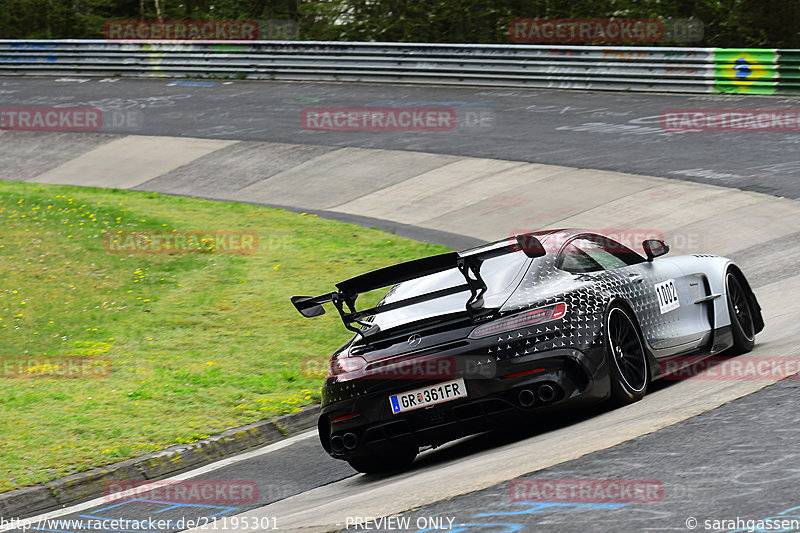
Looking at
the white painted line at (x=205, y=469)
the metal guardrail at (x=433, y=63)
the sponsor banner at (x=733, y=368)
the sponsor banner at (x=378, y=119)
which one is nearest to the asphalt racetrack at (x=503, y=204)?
the white painted line at (x=205, y=469)

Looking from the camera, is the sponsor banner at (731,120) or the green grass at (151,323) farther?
the sponsor banner at (731,120)

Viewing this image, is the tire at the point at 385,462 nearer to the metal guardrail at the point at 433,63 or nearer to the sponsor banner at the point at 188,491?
the sponsor banner at the point at 188,491

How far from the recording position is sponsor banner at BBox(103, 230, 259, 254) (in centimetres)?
1552

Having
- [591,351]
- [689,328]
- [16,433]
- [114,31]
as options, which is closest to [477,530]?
[591,351]

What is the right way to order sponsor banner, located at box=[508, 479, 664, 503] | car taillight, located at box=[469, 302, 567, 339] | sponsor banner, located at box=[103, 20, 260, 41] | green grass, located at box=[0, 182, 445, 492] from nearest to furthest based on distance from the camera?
sponsor banner, located at box=[508, 479, 664, 503] < car taillight, located at box=[469, 302, 567, 339] < green grass, located at box=[0, 182, 445, 492] < sponsor banner, located at box=[103, 20, 260, 41]

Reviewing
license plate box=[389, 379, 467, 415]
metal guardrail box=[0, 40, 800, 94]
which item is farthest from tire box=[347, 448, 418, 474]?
metal guardrail box=[0, 40, 800, 94]

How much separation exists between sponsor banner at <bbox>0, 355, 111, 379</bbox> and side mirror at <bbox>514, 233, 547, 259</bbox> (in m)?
4.97

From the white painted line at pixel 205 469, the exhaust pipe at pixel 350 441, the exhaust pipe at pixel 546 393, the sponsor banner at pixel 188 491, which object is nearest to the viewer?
the exhaust pipe at pixel 546 393

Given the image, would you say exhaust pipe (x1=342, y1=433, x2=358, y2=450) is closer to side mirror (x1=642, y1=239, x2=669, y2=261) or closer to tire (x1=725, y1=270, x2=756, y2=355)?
side mirror (x1=642, y1=239, x2=669, y2=261)

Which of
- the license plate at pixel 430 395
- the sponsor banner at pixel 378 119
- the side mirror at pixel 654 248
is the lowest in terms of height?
the sponsor banner at pixel 378 119

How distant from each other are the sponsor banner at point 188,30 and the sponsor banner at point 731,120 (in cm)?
1976

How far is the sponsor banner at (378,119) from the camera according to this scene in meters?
23.9

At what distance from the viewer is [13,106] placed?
28.8 m

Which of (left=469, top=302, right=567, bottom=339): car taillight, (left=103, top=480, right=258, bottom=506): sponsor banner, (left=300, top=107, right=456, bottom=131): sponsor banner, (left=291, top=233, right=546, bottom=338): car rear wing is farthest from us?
(left=300, top=107, right=456, bottom=131): sponsor banner
